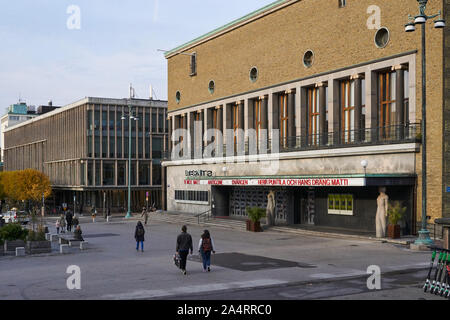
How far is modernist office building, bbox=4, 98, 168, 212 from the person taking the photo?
290 ft

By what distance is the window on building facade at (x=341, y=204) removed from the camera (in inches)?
1449

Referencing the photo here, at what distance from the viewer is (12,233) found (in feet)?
96.8

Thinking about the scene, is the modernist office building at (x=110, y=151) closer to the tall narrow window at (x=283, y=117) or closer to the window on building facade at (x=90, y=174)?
the window on building facade at (x=90, y=174)

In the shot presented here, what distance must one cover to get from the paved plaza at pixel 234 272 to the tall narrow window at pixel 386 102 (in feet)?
24.0

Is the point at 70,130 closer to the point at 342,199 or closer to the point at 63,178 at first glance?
the point at 63,178

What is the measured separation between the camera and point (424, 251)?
26.2 m

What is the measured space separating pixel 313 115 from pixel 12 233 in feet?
72.4

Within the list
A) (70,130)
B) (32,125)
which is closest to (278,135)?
(70,130)

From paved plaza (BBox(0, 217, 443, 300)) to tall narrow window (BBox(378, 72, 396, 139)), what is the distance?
7.31 metres

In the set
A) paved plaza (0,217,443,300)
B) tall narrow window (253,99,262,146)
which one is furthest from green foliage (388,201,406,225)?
tall narrow window (253,99,262,146)

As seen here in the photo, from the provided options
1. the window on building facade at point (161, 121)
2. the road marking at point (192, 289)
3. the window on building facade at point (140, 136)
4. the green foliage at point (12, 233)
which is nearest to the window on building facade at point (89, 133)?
the window on building facade at point (140, 136)

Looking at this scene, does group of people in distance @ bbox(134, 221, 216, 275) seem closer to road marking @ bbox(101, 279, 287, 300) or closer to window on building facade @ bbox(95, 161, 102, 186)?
road marking @ bbox(101, 279, 287, 300)

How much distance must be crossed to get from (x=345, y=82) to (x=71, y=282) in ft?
83.6

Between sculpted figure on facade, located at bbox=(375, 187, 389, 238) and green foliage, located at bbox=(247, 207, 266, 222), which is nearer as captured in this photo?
sculpted figure on facade, located at bbox=(375, 187, 389, 238)
